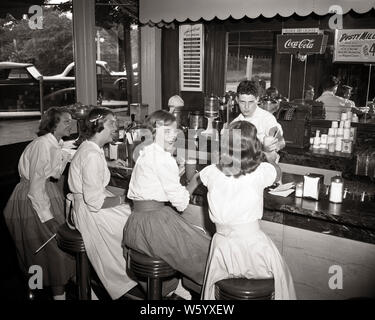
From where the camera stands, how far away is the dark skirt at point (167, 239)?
2.35 m

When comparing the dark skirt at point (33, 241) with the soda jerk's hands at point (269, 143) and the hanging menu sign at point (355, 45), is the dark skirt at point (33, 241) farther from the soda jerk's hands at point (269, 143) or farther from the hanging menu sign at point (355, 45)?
the hanging menu sign at point (355, 45)

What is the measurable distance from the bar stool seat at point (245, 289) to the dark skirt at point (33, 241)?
163 cm

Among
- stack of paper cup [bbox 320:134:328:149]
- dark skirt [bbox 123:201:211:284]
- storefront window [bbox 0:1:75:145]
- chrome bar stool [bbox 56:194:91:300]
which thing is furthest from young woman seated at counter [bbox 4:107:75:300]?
stack of paper cup [bbox 320:134:328:149]

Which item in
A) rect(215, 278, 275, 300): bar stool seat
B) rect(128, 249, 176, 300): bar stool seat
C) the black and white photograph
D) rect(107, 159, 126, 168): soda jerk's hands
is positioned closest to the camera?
rect(215, 278, 275, 300): bar stool seat

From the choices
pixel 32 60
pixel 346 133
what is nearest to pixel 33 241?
pixel 32 60

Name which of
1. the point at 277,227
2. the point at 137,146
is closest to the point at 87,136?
the point at 137,146

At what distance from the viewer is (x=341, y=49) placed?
481 centimetres

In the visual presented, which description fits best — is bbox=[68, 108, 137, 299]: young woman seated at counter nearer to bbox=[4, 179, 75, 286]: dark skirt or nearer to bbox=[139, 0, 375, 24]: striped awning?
bbox=[4, 179, 75, 286]: dark skirt

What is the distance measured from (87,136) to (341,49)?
3.46m

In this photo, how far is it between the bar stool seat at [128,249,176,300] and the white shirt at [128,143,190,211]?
1.14 feet

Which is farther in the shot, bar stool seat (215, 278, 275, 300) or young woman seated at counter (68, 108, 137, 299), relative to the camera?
young woman seated at counter (68, 108, 137, 299)

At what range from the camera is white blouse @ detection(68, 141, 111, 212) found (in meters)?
2.65

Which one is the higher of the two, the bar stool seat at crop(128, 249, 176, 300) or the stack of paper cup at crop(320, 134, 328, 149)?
Answer: the stack of paper cup at crop(320, 134, 328, 149)
